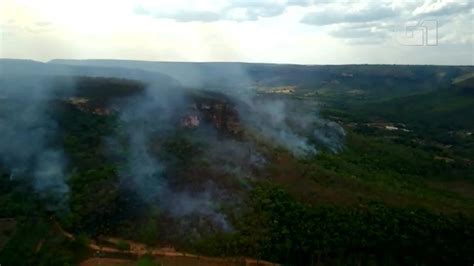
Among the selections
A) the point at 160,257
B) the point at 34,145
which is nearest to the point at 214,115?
the point at 34,145

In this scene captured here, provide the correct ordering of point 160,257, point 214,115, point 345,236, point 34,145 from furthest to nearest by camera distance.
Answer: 1. point 214,115
2. point 34,145
3. point 345,236
4. point 160,257

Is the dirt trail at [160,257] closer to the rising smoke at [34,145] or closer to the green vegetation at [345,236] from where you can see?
the green vegetation at [345,236]

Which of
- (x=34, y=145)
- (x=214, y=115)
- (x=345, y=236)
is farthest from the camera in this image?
(x=214, y=115)

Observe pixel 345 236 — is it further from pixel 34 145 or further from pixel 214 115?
pixel 34 145

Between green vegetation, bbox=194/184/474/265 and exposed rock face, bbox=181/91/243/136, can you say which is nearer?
green vegetation, bbox=194/184/474/265

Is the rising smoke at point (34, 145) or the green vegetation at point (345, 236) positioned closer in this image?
the green vegetation at point (345, 236)

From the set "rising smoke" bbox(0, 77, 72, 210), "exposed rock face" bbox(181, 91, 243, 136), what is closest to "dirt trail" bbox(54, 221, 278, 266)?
"rising smoke" bbox(0, 77, 72, 210)

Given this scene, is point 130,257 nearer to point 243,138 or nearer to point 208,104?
point 243,138

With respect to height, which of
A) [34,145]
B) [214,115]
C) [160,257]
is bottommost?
[160,257]

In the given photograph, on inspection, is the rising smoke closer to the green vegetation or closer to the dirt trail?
the dirt trail

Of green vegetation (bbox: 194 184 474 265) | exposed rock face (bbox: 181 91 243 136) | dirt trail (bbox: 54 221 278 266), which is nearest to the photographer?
dirt trail (bbox: 54 221 278 266)

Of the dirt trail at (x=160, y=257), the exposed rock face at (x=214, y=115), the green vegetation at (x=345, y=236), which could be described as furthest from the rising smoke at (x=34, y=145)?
the green vegetation at (x=345, y=236)
